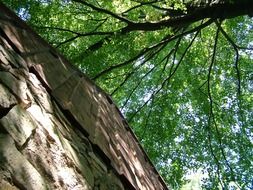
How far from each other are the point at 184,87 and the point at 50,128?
32.0ft

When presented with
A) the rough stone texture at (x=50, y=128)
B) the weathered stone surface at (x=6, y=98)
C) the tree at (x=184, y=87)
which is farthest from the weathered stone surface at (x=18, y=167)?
the tree at (x=184, y=87)

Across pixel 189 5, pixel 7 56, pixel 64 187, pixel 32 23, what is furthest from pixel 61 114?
pixel 189 5

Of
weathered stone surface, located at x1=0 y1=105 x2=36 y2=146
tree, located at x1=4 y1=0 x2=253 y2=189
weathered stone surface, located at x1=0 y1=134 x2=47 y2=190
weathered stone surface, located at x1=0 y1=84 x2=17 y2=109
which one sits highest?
tree, located at x1=4 y1=0 x2=253 y2=189

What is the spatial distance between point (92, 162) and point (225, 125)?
934 centimetres

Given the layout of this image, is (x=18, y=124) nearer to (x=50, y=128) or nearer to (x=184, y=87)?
(x=50, y=128)

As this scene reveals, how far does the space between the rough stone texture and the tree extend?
4695 mm

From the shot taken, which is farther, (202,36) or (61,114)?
(202,36)

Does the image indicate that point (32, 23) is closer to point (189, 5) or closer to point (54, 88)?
point (189, 5)

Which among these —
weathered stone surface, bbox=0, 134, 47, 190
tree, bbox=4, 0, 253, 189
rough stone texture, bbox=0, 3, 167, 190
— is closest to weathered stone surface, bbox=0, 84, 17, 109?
rough stone texture, bbox=0, 3, 167, 190

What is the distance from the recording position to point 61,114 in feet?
10.3

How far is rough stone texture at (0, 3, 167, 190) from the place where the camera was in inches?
85.4

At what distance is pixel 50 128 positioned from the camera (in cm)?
267

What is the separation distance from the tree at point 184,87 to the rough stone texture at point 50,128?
4.70 meters

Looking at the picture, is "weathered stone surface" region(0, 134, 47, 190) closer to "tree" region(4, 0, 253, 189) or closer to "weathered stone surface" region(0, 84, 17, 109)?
"weathered stone surface" region(0, 84, 17, 109)
